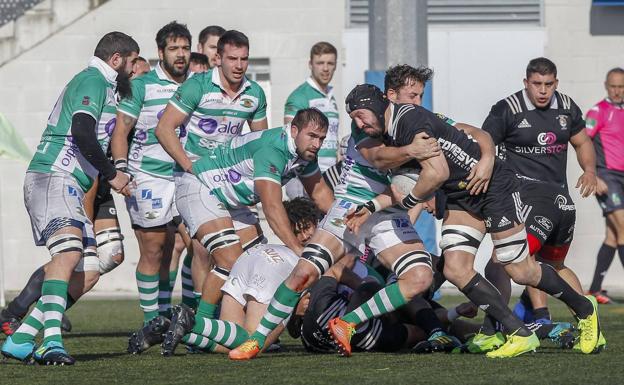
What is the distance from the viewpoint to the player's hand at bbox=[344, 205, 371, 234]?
318 inches

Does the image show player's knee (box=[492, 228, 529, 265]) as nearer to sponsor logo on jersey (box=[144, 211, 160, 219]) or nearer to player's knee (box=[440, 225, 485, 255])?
player's knee (box=[440, 225, 485, 255])

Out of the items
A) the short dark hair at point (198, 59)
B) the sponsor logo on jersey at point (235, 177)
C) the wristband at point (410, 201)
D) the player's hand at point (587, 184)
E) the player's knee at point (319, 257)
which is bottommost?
the player's knee at point (319, 257)

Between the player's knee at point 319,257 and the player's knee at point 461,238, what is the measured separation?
0.72m

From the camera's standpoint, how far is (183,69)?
1020 centimetres

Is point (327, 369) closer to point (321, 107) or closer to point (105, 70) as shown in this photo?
point (105, 70)

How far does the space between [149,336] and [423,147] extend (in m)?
2.15

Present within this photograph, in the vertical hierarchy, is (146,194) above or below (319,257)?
above

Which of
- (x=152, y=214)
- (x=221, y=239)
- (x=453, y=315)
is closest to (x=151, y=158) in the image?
(x=152, y=214)

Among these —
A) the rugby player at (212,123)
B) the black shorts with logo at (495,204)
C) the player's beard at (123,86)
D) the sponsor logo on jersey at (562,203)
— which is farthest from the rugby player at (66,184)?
the sponsor logo on jersey at (562,203)

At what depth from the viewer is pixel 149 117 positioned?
401 inches

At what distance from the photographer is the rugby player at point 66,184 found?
789 cm

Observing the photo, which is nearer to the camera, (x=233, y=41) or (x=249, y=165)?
(x=249, y=165)

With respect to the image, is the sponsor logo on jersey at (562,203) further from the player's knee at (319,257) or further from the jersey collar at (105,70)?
the jersey collar at (105,70)

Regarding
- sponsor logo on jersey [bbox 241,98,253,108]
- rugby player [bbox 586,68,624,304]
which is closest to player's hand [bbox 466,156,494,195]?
sponsor logo on jersey [bbox 241,98,253,108]
